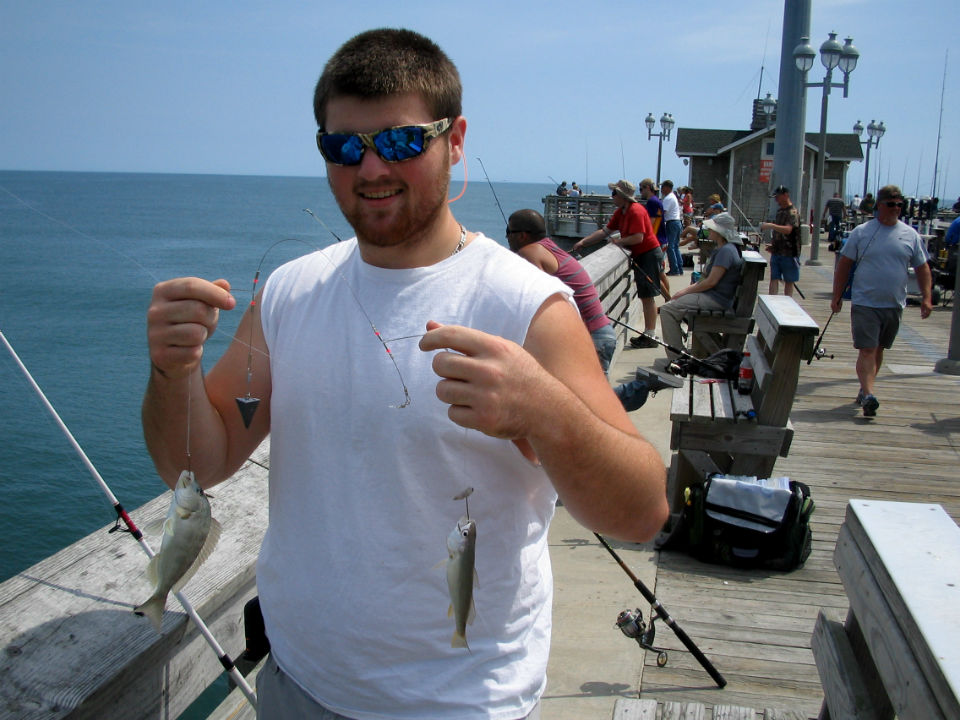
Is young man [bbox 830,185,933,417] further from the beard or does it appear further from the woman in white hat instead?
the beard

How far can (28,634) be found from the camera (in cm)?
154

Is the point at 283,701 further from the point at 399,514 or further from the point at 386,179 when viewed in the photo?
the point at 386,179

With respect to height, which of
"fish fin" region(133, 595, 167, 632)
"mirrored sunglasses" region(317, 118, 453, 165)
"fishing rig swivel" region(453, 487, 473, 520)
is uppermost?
"mirrored sunglasses" region(317, 118, 453, 165)

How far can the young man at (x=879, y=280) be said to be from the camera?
7547 millimetres

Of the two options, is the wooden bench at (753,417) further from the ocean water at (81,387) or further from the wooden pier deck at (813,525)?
the ocean water at (81,387)

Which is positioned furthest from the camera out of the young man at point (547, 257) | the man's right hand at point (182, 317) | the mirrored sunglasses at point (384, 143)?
the young man at point (547, 257)

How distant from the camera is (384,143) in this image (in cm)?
165

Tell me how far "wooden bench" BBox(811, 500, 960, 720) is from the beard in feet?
4.12

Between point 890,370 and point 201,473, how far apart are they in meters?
9.36

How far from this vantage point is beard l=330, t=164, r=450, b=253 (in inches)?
66.8

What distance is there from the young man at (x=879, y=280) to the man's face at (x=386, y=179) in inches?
270

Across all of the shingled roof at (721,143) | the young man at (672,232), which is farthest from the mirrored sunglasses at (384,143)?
the shingled roof at (721,143)

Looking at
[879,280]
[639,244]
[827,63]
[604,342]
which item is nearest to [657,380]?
[604,342]

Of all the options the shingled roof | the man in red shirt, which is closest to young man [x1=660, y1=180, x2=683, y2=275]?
the man in red shirt
